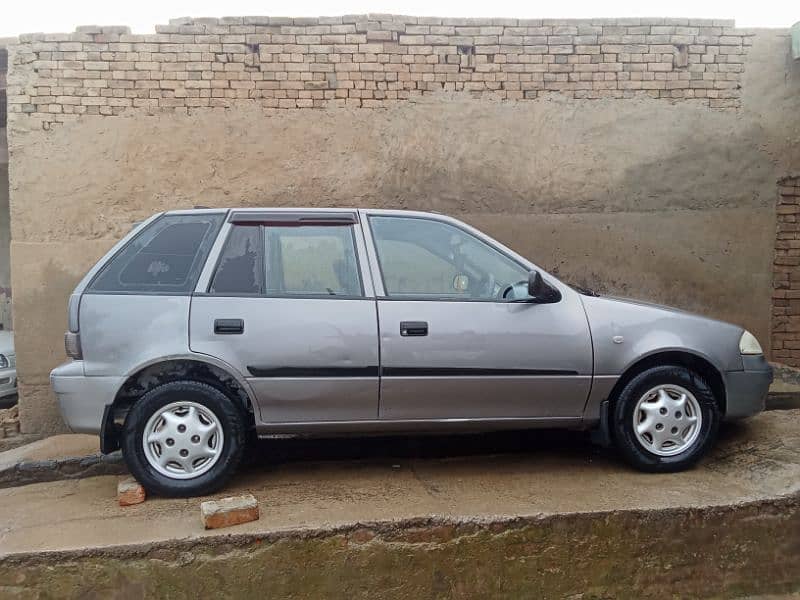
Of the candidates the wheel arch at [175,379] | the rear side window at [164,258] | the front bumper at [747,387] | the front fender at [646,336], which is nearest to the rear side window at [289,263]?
the rear side window at [164,258]

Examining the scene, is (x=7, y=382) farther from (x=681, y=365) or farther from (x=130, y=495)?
(x=681, y=365)

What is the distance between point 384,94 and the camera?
599cm

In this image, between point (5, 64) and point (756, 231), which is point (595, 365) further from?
point (5, 64)

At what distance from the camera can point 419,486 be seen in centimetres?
386

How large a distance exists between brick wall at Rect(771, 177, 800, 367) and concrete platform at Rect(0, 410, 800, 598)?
8.58 feet

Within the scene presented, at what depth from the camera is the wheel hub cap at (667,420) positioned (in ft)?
12.7

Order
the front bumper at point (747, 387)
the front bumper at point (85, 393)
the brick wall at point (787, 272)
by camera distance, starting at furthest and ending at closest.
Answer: the brick wall at point (787, 272) < the front bumper at point (747, 387) < the front bumper at point (85, 393)

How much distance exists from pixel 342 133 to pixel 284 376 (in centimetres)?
307

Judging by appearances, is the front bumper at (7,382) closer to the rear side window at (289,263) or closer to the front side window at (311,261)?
the rear side window at (289,263)

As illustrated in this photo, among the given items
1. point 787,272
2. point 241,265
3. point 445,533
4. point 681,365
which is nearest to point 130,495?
point 241,265

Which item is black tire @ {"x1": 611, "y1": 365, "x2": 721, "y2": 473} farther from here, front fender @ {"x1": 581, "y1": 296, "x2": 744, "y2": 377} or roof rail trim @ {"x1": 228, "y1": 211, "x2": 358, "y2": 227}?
roof rail trim @ {"x1": 228, "y1": 211, "x2": 358, "y2": 227}

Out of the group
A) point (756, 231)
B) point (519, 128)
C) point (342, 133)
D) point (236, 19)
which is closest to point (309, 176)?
point (342, 133)

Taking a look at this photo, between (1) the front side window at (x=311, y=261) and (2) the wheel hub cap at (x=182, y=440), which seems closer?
(2) the wheel hub cap at (x=182, y=440)

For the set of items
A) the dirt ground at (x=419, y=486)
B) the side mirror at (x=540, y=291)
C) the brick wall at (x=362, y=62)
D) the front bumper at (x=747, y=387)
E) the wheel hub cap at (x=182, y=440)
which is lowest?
the dirt ground at (x=419, y=486)
